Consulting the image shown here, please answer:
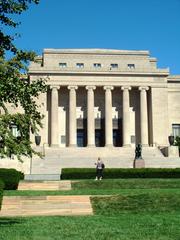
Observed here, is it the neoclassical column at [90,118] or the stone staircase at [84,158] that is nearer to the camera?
the stone staircase at [84,158]

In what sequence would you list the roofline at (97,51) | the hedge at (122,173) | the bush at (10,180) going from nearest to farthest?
1. the bush at (10,180)
2. the hedge at (122,173)
3. the roofline at (97,51)

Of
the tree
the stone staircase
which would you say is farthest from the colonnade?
the tree

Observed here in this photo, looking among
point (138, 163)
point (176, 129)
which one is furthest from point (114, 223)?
point (176, 129)

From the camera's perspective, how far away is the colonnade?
200 feet

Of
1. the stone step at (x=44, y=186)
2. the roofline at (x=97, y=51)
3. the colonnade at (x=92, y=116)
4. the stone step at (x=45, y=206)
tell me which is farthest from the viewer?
the roofline at (x=97, y=51)

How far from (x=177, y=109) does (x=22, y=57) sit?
5695 centimetres

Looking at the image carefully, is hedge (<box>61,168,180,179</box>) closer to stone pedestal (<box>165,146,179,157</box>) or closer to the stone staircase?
the stone staircase

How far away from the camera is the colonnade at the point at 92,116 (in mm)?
60938

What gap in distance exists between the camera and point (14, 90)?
974 centimetres

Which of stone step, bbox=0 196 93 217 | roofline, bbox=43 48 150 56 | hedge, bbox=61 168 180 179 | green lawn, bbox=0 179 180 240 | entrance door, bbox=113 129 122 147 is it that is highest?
roofline, bbox=43 48 150 56

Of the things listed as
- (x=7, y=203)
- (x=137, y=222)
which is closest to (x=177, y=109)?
(x=7, y=203)

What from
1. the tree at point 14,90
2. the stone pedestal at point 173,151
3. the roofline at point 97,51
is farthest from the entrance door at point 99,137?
the tree at point 14,90

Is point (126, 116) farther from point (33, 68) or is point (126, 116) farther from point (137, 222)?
point (137, 222)

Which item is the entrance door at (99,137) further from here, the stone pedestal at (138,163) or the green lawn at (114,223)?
the green lawn at (114,223)
